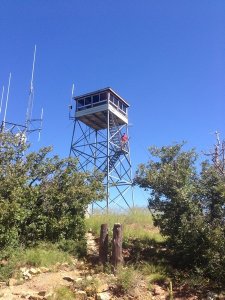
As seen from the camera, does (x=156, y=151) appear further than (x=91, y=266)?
Yes

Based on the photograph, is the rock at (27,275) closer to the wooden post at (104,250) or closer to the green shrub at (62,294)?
the green shrub at (62,294)

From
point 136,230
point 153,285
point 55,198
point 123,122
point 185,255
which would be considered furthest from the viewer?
point 123,122

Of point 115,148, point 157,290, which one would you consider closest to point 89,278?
point 157,290

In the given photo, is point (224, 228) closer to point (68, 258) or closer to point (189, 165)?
point (189, 165)

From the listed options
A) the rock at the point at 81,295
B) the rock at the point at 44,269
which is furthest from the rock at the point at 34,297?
the rock at the point at 44,269

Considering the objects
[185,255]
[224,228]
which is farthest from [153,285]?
[224,228]

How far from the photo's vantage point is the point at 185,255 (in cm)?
1258

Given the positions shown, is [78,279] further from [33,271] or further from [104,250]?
[104,250]

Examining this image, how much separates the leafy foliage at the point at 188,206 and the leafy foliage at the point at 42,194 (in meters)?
2.56

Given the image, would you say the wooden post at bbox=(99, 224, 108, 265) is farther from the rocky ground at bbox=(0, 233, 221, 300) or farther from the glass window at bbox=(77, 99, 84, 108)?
the glass window at bbox=(77, 99, 84, 108)

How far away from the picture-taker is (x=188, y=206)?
1298 centimetres

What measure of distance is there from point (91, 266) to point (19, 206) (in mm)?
3178

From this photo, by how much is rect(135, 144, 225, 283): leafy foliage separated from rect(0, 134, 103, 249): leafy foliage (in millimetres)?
2556

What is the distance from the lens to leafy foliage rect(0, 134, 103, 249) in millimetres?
13688
